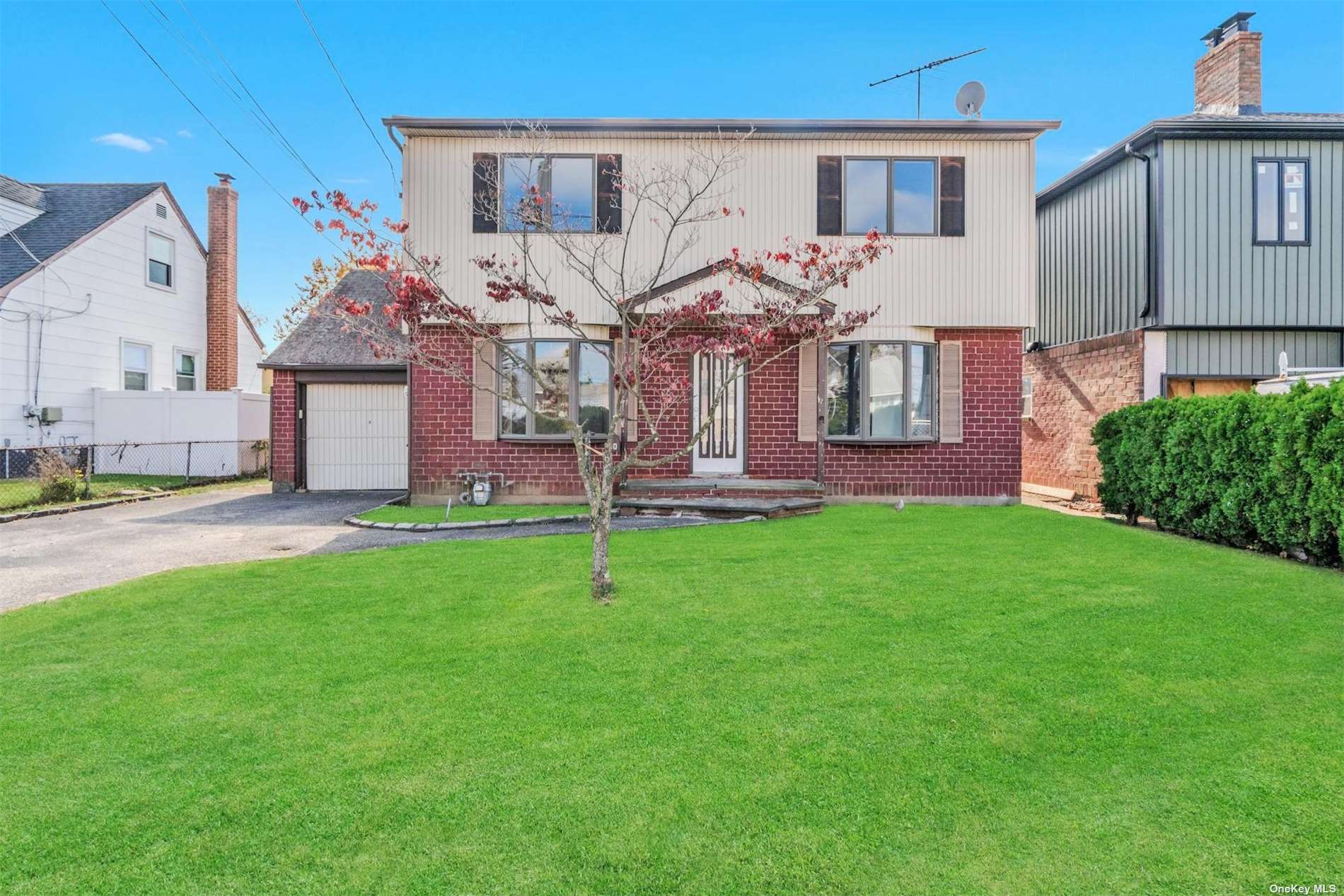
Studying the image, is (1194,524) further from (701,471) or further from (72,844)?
(72,844)

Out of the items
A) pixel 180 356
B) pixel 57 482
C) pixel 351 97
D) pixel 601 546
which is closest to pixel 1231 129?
pixel 601 546

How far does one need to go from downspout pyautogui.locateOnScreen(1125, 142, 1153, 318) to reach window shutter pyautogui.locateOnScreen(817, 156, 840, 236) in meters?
→ 5.12

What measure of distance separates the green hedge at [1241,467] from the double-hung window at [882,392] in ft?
8.84

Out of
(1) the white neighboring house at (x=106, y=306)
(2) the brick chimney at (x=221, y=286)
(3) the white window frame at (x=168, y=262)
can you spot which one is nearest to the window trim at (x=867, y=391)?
(1) the white neighboring house at (x=106, y=306)

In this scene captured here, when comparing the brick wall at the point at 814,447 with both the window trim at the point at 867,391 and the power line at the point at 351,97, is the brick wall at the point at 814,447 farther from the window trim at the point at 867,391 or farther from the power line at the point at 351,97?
the power line at the point at 351,97

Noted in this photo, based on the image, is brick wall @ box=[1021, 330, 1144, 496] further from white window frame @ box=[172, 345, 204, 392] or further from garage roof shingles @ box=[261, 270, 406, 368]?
white window frame @ box=[172, 345, 204, 392]

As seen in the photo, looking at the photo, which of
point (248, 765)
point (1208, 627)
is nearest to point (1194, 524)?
point (1208, 627)

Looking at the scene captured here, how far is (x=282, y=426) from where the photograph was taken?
14836 millimetres

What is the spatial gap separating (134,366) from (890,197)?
1777 cm

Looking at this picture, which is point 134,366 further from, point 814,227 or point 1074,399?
point 1074,399

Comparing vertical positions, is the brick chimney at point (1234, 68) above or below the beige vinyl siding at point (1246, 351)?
above

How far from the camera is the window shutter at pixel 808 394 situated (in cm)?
1211

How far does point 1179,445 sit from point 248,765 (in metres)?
9.94

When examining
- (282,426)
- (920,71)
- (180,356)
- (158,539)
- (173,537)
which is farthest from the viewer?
(180,356)
